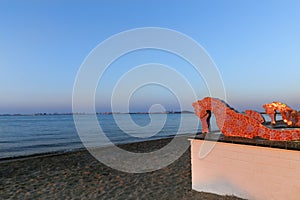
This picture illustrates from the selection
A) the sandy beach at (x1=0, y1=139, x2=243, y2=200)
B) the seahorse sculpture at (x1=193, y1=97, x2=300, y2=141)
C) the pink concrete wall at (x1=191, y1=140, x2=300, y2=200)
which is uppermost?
the seahorse sculpture at (x1=193, y1=97, x2=300, y2=141)

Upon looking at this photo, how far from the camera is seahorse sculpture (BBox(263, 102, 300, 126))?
819 cm

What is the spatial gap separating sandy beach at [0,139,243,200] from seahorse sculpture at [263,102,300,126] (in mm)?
4115

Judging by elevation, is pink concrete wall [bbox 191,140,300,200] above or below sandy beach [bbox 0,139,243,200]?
above

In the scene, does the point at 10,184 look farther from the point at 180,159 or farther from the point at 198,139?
the point at 180,159

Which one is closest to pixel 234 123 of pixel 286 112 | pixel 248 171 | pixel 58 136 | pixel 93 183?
pixel 248 171

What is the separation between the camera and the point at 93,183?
8453 mm

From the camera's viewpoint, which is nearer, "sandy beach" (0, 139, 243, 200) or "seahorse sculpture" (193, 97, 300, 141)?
"seahorse sculpture" (193, 97, 300, 141)

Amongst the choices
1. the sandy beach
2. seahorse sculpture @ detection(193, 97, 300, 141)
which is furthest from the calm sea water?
seahorse sculpture @ detection(193, 97, 300, 141)

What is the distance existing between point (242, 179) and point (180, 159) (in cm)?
757

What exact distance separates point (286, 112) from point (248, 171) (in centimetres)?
395

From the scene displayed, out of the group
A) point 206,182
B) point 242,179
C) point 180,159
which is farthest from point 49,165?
point 242,179

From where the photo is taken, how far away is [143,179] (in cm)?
894

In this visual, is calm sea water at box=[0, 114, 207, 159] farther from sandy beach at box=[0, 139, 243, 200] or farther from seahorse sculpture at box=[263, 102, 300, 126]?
seahorse sculpture at box=[263, 102, 300, 126]

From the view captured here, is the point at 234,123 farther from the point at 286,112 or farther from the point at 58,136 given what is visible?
the point at 58,136
